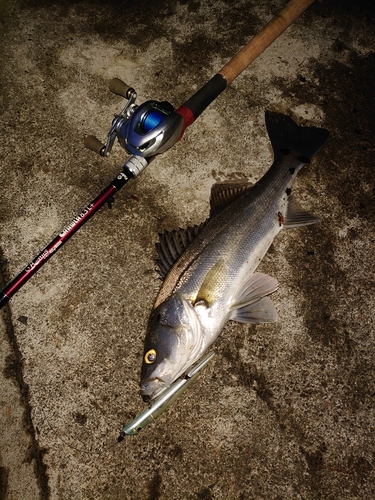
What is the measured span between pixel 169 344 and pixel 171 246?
81 centimetres

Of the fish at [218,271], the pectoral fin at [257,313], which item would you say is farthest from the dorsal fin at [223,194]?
the pectoral fin at [257,313]

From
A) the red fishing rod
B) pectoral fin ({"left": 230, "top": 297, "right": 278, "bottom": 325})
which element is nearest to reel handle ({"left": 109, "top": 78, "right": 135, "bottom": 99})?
the red fishing rod

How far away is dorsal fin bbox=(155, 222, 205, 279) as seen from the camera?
2.86m

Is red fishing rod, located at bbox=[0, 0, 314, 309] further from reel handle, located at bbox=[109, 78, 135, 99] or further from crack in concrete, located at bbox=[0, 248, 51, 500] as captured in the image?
crack in concrete, located at bbox=[0, 248, 51, 500]

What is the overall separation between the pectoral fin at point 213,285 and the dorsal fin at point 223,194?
0.56 metres

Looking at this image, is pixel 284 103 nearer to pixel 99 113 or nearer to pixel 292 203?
pixel 292 203

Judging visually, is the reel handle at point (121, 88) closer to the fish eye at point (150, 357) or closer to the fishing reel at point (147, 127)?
the fishing reel at point (147, 127)

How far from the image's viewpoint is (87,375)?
2.86m

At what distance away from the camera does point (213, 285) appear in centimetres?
269

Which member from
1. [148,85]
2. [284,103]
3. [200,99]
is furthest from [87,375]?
[284,103]

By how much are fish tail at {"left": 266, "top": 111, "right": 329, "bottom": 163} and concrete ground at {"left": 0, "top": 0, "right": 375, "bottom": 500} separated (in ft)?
0.85

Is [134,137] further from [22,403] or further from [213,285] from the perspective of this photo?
[22,403]

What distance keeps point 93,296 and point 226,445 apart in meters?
1.64

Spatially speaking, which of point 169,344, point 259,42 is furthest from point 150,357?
point 259,42
